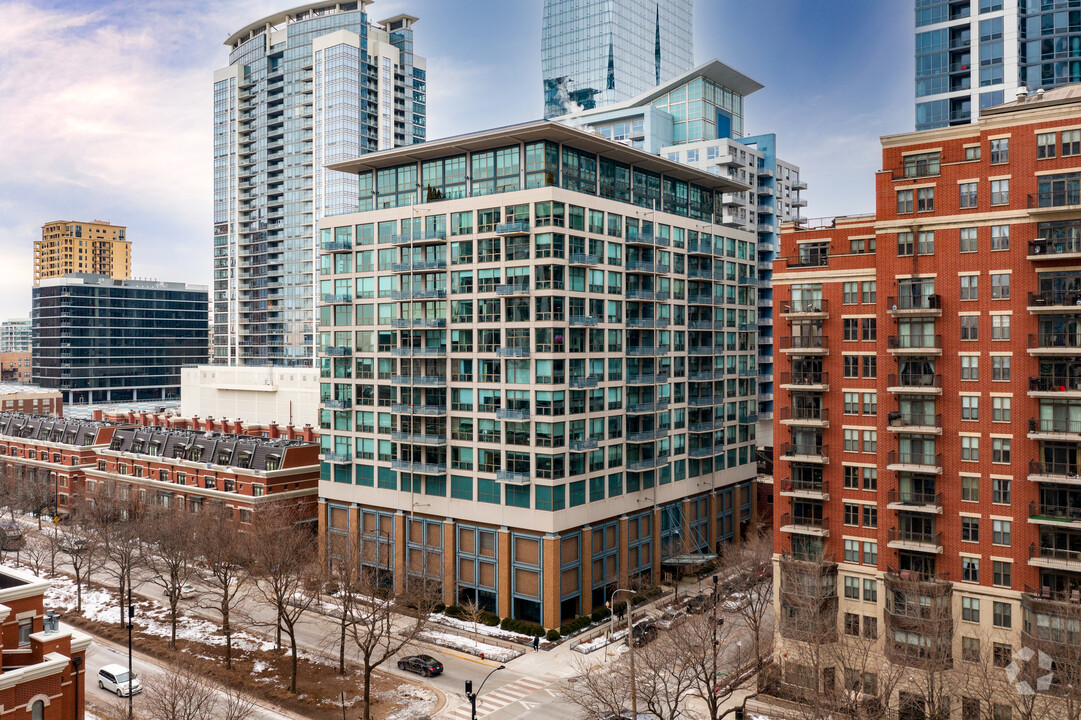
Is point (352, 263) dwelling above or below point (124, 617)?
above

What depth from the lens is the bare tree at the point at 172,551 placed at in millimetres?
68875

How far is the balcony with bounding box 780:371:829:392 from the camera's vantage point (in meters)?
60.4

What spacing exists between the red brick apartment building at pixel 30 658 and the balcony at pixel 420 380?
4088 cm

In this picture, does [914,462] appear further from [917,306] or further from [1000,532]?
[917,306]

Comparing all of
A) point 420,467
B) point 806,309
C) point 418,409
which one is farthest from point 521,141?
point 420,467

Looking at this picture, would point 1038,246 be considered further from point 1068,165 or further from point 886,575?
point 886,575

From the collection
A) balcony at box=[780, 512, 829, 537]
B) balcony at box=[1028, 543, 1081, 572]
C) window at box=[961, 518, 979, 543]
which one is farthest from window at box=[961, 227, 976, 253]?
balcony at box=[780, 512, 829, 537]

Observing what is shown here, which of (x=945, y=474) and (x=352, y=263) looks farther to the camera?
(x=352, y=263)

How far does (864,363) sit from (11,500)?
114 m

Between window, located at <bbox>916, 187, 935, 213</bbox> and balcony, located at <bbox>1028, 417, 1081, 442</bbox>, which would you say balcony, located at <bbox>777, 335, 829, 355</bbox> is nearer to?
window, located at <bbox>916, 187, 935, 213</bbox>

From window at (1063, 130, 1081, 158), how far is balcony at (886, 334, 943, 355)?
1414cm

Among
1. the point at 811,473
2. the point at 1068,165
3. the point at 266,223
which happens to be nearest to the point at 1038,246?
the point at 1068,165

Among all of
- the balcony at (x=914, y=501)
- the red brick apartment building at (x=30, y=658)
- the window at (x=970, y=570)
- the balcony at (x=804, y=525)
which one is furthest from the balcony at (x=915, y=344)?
the red brick apartment building at (x=30, y=658)

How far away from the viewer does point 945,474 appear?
54.9m
